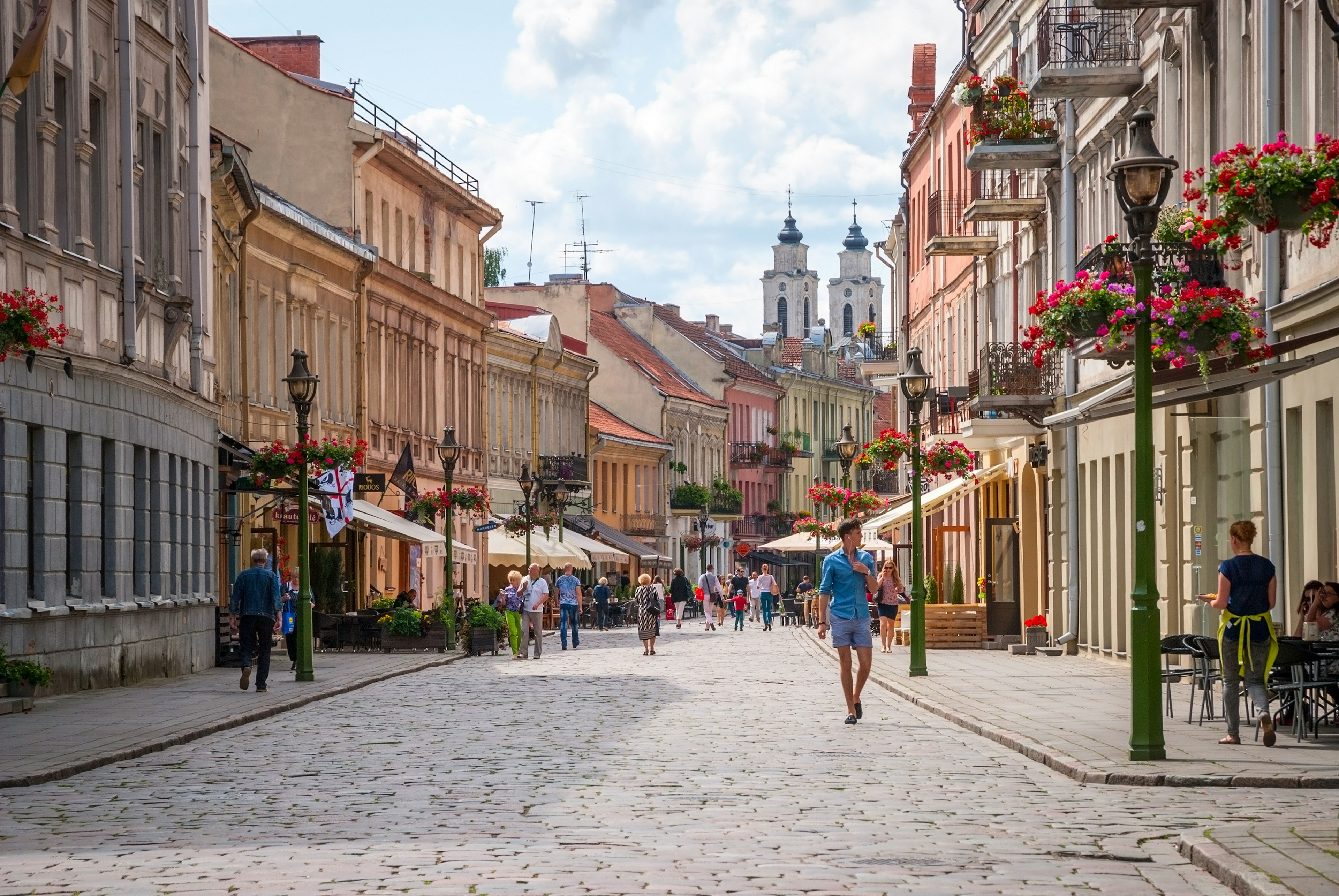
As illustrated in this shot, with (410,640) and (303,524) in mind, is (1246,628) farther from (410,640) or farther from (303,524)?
(410,640)

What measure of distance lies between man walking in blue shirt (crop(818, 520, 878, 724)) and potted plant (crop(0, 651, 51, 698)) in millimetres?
7635

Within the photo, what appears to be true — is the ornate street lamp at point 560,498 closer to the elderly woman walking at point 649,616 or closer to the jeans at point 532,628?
the elderly woman walking at point 649,616

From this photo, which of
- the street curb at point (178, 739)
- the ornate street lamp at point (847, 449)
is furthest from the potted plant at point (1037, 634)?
the street curb at point (178, 739)

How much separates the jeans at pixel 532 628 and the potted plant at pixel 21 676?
15.2 meters

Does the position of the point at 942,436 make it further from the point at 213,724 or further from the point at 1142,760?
the point at 1142,760

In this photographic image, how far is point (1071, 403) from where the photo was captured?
3525 cm

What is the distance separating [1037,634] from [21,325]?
22837mm

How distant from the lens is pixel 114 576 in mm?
26953

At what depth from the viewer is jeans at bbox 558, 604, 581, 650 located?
4334 centimetres

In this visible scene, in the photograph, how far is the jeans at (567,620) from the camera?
43344 mm

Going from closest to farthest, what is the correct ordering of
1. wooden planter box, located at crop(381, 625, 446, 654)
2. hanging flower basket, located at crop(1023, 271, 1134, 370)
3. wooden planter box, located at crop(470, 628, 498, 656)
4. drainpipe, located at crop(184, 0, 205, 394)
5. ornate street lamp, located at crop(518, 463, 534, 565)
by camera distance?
hanging flower basket, located at crop(1023, 271, 1134, 370), drainpipe, located at crop(184, 0, 205, 394), wooden planter box, located at crop(470, 628, 498, 656), wooden planter box, located at crop(381, 625, 446, 654), ornate street lamp, located at crop(518, 463, 534, 565)

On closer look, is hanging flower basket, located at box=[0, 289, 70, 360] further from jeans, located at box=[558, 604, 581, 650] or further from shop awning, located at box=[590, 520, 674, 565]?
shop awning, located at box=[590, 520, 674, 565]

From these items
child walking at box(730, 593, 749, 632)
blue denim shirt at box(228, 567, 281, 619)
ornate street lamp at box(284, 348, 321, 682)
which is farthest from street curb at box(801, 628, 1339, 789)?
child walking at box(730, 593, 749, 632)

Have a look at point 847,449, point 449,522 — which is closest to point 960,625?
point 449,522
